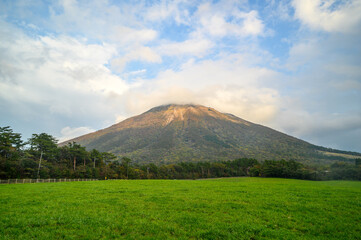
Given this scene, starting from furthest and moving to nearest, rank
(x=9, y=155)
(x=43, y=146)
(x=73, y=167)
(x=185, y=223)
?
(x=73, y=167) < (x=43, y=146) < (x=9, y=155) < (x=185, y=223)

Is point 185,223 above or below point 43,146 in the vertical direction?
below

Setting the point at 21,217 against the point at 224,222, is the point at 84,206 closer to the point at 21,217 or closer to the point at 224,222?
the point at 21,217

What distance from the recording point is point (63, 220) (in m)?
9.66

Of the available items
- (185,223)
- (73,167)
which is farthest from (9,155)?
(185,223)

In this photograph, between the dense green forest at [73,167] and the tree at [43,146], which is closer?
the dense green forest at [73,167]

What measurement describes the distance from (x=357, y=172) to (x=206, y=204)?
85265 millimetres

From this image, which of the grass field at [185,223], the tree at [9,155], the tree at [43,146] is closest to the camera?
the grass field at [185,223]

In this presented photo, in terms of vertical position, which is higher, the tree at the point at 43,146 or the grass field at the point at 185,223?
the tree at the point at 43,146

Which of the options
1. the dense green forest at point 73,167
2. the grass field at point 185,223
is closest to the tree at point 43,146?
the dense green forest at point 73,167

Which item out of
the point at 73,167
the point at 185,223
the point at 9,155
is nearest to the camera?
the point at 185,223

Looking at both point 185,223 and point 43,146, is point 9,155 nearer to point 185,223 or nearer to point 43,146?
point 43,146

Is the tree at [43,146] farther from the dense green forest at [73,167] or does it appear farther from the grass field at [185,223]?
the grass field at [185,223]

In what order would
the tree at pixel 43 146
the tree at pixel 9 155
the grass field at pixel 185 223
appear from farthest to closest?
1. the tree at pixel 43 146
2. the tree at pixel 9 155
3. the grass field at pixel 185 223

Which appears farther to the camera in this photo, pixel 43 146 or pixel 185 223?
pixel 43 146
